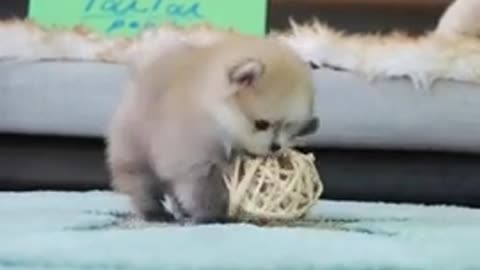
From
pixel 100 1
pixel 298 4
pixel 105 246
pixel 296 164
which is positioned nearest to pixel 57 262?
pixel 105 246

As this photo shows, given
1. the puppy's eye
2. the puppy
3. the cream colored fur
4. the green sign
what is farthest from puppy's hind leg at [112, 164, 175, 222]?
the green sign

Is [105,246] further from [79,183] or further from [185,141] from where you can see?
[79,183]

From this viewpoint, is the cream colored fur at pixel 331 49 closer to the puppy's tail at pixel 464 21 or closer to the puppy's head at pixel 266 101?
the puppy's tail at pixel 464 21

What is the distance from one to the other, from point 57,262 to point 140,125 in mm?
250

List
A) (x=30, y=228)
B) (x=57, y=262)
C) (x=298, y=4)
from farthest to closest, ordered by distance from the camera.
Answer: (x=298, y=4) < (x=30, y=228) < (x=57, y=262)

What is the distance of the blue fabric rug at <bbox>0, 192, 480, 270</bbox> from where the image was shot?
73cm

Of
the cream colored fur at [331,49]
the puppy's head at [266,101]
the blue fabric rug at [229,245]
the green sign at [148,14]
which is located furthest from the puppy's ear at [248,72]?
the green sign at [148,14]

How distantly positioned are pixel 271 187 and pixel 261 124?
0.05 meters

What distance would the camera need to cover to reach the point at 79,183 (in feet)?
5.43

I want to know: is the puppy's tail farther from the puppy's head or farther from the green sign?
the puppy's head

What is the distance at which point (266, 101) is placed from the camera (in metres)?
0.92

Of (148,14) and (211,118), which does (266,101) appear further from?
(148,14)

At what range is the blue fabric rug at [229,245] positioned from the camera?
2.39 ft

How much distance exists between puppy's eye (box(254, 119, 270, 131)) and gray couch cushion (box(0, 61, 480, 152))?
0.62m
